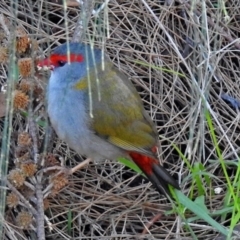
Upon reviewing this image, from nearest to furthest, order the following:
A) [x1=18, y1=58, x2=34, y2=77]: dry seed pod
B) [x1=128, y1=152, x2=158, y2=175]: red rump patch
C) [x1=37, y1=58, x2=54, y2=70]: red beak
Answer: [x1=18, y1=58, x2=34, y2=77]: dry seed pod, [x1=37, y1=58, x2=54, y2=70]: red beak, [x1=128, y1=152, x2=158, y2=175]: red rump patch

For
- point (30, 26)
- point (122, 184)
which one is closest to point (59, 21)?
point (30, 26)

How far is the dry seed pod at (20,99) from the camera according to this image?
3.04 m

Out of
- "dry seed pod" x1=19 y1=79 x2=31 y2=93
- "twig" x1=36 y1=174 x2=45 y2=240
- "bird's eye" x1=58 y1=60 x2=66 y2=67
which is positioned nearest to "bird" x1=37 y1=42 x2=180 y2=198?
"bird's eye" x1=58 y1=60 x2=66 y2=67

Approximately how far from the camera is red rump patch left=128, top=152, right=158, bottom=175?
128 inches

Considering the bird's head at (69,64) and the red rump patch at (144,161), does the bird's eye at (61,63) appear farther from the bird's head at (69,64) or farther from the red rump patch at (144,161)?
the red rump patch at (144,161)

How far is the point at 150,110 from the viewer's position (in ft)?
12.5

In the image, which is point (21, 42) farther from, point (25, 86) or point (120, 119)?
point (120, 119)

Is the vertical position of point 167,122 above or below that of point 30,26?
below

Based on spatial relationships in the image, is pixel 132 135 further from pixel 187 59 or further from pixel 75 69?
pixel 187 59

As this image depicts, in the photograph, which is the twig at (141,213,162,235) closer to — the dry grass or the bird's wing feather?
the dry grass

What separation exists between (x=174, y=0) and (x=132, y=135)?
1.23 metres

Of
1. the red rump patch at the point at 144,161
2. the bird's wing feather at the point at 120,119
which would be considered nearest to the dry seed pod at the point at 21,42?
the bird's wing feather at the point at 120,119

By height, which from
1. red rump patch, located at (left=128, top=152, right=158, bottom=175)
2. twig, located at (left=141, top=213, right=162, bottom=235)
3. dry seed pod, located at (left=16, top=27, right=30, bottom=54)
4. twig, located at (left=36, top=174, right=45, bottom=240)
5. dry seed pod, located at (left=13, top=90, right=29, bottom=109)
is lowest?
twig, located at (left=141, top=213, right=162, bottom=235)

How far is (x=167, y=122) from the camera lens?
3.76m
